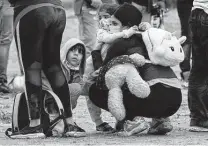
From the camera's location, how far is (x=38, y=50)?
7.01 metres

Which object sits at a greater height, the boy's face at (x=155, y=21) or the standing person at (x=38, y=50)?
the standing person at (x=38, y=50)

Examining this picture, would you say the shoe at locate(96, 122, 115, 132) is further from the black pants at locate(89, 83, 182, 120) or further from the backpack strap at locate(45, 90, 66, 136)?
the backpack strap at locate(45, 90, 66, 136)

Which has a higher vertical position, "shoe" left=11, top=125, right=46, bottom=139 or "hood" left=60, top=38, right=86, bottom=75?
"hood" left=60, top=38, right=86, bottom=75

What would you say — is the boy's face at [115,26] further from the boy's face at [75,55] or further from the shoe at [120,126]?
the shoe at [120,126]

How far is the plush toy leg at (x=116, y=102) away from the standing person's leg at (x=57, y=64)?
335mm

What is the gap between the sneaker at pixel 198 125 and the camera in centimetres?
778

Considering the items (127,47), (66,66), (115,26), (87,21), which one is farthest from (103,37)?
(87,21)

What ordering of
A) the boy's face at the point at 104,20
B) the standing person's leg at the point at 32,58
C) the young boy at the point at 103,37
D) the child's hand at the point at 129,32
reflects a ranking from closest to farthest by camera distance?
the standing person's leg at the point at 32,58 → the child's hand at the point at 129,32 → the young boy at the point at 103,37 → the boy's face at the point at 104,20

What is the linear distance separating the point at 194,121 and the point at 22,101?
1.69 metres

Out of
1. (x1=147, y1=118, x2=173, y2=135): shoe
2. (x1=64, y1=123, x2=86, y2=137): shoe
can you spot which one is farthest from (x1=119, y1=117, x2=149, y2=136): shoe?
(x1=64, y1=123, x2=86, y2=137): shoe

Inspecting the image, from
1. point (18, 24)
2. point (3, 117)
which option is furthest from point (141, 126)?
point (3, 117)

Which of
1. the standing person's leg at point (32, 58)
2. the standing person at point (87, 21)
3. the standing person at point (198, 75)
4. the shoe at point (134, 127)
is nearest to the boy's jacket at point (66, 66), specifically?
the standing person's leg at point (32, 58)

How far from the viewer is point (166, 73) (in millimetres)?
7297

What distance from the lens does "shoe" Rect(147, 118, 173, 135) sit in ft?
24.1
